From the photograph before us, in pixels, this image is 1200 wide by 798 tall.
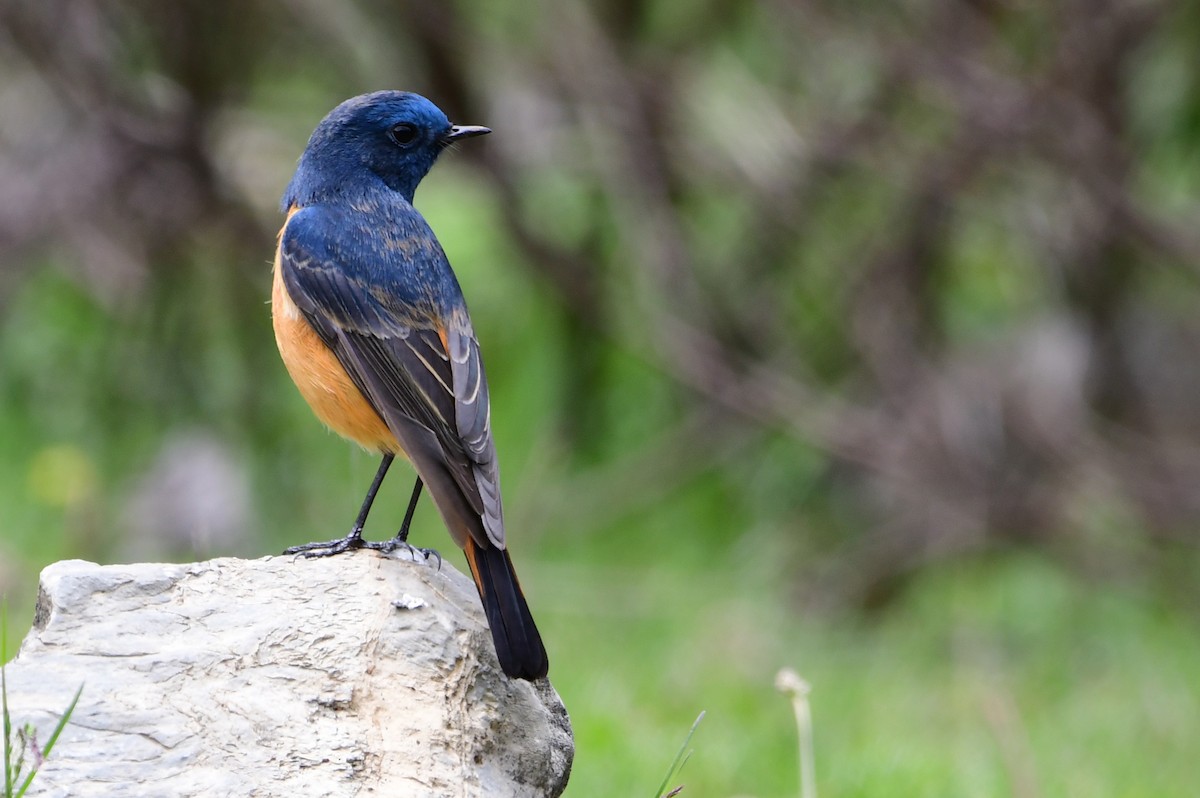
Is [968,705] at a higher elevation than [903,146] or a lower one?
lower

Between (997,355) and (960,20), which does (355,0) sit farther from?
(997,355)

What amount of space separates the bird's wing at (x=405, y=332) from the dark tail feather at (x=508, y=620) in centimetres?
26

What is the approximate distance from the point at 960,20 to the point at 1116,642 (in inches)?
136

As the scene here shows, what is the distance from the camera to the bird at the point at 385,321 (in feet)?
13.3

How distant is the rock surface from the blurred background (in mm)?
3747

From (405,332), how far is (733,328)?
18.5 ft

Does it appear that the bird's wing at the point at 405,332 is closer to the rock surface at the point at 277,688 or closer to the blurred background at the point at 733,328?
the rock surface at the point at 277,688

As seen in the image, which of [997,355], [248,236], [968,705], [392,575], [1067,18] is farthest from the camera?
[997,355]

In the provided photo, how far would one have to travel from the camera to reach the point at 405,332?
4.37m

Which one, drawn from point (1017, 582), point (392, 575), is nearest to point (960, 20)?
point (1017, 582)

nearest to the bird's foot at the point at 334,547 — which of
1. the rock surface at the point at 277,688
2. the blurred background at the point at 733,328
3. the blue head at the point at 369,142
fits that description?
the rock surface at the point at 277,688

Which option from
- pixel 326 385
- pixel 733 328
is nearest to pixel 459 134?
pixel 326 385

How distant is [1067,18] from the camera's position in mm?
8352

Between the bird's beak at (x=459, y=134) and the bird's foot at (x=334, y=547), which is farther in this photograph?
the bird's beak at (x=459, y=134)
